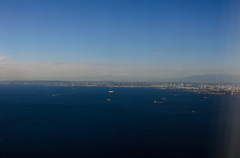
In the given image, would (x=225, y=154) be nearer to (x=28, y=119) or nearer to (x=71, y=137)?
(x=71, y=137)

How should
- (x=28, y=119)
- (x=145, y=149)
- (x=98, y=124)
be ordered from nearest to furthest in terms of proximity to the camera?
(x=145, y=149)
(x=98, y=124)
(x=28, y=119)

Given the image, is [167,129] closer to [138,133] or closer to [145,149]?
[138,133]

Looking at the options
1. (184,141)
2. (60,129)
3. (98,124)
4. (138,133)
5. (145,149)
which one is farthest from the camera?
(98,124)

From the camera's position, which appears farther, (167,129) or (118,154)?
(167,129)

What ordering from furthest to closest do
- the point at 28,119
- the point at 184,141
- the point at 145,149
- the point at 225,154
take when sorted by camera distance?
1. the point at 28,119
2. the point at 184,141
3. the point at 145,149
4. the point at 225,154

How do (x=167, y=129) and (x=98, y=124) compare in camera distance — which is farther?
(x=98, y=124)

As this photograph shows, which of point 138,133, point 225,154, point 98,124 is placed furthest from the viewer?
point 98,124

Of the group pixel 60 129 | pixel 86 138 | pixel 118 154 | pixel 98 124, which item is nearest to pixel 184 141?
pixel 118 154

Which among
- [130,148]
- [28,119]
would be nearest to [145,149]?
[130,148]

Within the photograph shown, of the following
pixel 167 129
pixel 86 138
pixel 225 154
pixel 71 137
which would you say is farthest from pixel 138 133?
pixel 225 154
